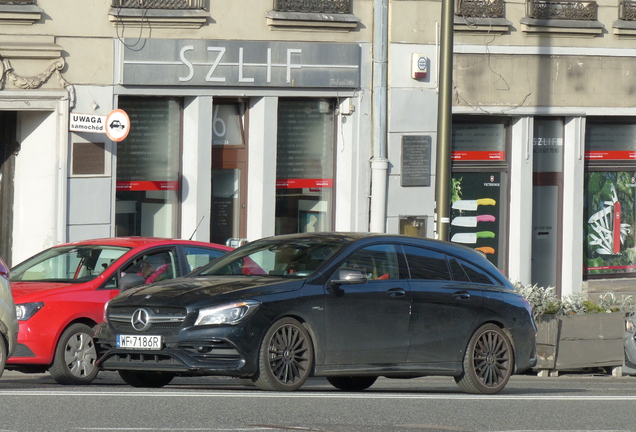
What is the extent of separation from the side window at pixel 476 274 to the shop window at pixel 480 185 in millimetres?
9740

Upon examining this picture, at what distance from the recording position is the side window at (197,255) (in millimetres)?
13461

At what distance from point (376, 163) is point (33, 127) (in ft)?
17.3

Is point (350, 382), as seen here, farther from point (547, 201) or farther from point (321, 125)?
point (547, 201)

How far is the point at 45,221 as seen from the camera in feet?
60.4

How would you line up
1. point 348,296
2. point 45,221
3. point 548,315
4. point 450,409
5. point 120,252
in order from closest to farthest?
point 450,409, point 348,296, point 120,252, point 548,315, point 45,221

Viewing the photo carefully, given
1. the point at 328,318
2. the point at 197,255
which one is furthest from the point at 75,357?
the point at 328,318

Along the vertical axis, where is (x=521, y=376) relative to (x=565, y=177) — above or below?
below

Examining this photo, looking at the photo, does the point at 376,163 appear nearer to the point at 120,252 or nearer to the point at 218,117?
the point at 218,117

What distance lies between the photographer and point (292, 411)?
908 centimetres

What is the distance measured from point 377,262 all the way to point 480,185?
36.6 feet

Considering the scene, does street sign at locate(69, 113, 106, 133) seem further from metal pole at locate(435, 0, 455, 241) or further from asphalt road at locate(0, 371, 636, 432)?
asphalt road at locate(0, 371, 636, 432)

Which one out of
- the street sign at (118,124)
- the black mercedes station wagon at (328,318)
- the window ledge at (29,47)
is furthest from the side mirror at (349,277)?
the window ledge at (29,47)

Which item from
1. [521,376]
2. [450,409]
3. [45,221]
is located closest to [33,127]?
[45,221]

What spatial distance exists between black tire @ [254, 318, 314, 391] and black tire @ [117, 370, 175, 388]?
1.15 m
